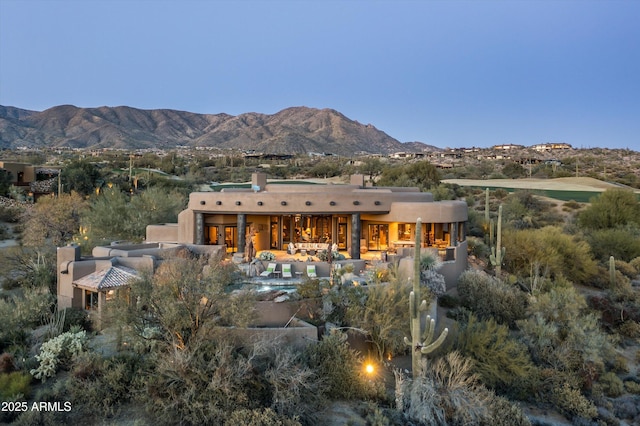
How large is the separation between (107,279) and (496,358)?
1466cm

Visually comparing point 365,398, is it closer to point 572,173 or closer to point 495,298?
point 495,298

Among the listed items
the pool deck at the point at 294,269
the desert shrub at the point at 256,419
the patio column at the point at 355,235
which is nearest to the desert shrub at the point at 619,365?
the pool deck at the point at 294,269

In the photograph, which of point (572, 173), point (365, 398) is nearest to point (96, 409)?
point (365, 398)

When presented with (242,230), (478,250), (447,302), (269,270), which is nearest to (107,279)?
(269,270)

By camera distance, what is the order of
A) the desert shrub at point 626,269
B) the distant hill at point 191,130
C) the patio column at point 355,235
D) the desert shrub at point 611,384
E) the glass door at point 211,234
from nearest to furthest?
the desert shrub at point 611,384 < the patio column at point 355,235 < the glass door at point 211,234 < the desert shrub at point 626,269 < the distant hill at point 191,130

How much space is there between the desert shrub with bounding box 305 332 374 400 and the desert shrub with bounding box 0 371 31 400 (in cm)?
837

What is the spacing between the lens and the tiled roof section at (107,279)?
18.0 metres

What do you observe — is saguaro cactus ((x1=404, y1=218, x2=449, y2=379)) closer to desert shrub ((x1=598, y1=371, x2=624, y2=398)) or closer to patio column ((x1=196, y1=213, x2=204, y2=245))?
desert shrub ((x1=598, y1=371, x2=624, y2=398))

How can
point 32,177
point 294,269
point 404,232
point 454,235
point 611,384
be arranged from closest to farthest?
point 611,384
point 294,269
point 454,235
point 404,232
point 32,177

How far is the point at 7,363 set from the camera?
1529 cm

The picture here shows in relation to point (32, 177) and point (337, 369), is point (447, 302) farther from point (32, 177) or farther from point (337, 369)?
point (32, 177)

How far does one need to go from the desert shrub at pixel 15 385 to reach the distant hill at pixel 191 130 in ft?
326

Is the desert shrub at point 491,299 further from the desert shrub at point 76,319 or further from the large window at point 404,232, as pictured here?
the desert shrub at point 76,319

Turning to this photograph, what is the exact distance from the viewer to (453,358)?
593 inches
